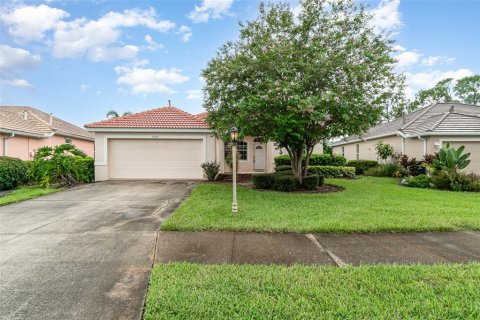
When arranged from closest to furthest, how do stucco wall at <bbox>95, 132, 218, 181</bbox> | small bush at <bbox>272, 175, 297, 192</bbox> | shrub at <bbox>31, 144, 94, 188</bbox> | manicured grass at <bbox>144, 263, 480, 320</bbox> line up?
manicured grass at <bbox>144, 263, 480, 320</bbox> → small bush at <bbox>272, 175, 297, 192</bbox> → shrub at <bbox>31, 144, 94, 188</bbox> → stucco wall at <bbox>95, 132, 218, 181</bbox>

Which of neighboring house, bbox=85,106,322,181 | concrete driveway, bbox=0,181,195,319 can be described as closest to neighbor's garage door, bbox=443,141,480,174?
neighboring house, bbox=85,106,322,181

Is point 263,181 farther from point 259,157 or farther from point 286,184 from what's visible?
point 259,157

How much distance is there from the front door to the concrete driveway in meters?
11.1

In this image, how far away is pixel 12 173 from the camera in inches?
447

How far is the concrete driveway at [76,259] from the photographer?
8.55 ft

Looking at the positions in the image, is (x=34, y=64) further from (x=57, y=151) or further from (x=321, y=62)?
(x=321, y=62)

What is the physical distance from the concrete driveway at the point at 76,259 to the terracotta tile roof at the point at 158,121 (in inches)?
282

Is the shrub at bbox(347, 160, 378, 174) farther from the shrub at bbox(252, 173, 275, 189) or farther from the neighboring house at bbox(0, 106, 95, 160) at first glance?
the neighboring house at bbox(0, 106, 95, 160)

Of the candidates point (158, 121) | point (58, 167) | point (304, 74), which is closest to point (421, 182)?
point (304, 74)

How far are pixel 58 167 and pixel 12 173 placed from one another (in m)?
1.84

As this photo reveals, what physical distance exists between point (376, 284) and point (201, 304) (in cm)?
201

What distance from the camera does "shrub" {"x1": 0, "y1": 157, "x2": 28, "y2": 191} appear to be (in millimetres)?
10906

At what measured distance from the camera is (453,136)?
1381 centimetres

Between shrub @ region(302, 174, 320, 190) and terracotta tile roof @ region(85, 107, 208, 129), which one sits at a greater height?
terracotta tile roof @ region(85, 107, 208, 129)
